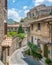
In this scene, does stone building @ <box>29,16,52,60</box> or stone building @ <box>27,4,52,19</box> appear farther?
stone building @ <box>27,4,52,19</box>

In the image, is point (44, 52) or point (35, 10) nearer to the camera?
point (44, 52)

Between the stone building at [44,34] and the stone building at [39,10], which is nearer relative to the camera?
the stone building at [44,34]

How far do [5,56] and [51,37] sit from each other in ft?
54.2

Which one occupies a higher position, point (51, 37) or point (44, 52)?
point (51, 37)

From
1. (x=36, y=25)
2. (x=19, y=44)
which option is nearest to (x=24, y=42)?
(x=19, y=44)

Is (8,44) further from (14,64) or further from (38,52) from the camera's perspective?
(38,52)

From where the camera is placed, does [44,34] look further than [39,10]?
No

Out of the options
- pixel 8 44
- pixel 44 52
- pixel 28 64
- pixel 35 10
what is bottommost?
pixel 28 64

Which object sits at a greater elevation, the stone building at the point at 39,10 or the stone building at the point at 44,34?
the stone building at the point at 39,10

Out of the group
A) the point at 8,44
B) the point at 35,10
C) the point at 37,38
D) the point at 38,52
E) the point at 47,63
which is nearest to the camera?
the point at 8,44

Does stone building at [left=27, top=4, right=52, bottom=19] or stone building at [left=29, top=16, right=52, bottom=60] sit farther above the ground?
stone building at [left=27, top=4, right=52, bottom=19]

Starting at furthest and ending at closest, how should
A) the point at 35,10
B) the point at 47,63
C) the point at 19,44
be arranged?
the point at 35,10, the point at 19,44, the point at 47,63

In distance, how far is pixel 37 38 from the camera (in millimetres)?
27969

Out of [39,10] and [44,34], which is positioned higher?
[39,10]
